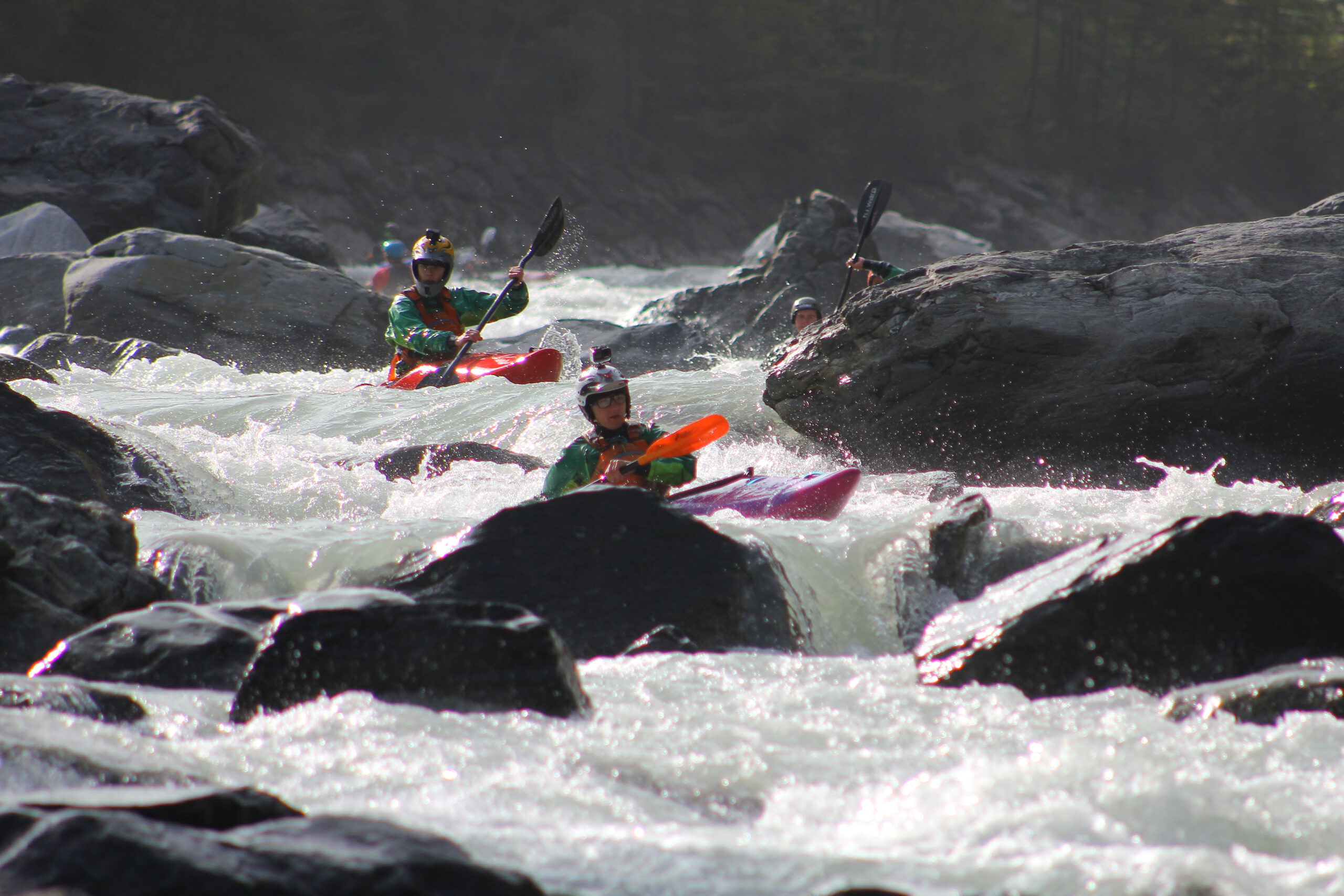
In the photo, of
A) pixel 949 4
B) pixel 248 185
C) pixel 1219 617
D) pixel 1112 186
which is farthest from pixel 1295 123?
pixel 1219 617

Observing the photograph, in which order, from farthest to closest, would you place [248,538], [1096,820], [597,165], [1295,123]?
[1295,123]
[597,165]
[248,538]
[1096,820]

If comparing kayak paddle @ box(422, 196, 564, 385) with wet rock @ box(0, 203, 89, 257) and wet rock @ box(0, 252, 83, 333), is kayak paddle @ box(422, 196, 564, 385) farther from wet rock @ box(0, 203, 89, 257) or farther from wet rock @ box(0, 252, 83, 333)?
wet rock @ box(0, 203, 89, 257)

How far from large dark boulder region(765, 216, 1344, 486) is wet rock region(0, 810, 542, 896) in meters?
4.73

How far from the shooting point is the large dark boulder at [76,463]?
4.70 m

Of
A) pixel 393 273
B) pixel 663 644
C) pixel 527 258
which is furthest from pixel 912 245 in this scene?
pixel 663 644

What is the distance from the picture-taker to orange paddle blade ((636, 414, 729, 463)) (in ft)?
15.6

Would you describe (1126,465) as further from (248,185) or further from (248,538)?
(248,185)

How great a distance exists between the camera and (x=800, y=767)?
242cm

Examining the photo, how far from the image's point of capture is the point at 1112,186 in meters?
36.5

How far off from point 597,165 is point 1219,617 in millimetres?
29431

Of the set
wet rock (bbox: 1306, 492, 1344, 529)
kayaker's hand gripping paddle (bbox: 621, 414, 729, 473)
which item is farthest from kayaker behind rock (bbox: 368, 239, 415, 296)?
wet rock (bbox: 1306, 492, 1344, 529)

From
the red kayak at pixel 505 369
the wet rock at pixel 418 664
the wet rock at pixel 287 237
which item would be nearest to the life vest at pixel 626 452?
the wet rock at pixel 418 664

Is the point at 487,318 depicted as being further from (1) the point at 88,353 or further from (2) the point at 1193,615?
(2) the point at 1193,615

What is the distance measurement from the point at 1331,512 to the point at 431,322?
253 inches
